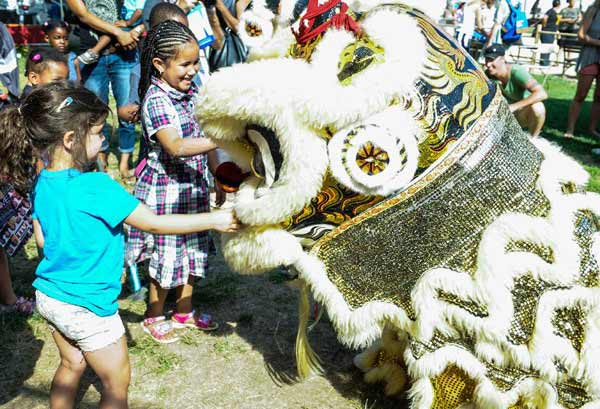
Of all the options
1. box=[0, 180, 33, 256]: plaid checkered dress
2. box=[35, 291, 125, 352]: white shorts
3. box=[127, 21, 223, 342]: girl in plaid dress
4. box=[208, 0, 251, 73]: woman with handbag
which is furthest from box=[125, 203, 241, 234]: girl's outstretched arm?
box=[208, 0, 251, 73]: woman with handbag

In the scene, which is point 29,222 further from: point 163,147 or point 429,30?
point 429,30

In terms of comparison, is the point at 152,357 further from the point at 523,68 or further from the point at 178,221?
the point at 523,68

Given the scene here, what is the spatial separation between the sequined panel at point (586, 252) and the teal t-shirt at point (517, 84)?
3.02m

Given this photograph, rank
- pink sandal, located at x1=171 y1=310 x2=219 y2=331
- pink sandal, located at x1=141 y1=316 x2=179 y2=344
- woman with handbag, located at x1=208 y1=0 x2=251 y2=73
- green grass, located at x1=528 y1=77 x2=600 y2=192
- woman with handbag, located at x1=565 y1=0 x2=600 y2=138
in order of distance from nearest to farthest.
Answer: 1. pink sandal, located at x1=141 y1=316 x2=179 y2=344
2. pink sandal, located at x1=171 y1=310 x2=219 y2=331
3. woman with handbag, located at x1=208 y1=0 x2=251 y2=73
4. green grass, located at x1=528 y1=77 x2=600 y2=192
5. woman with handbag, located at x1=565 y1=0 x2=600 y2=138

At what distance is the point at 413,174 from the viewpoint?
217 centimetres

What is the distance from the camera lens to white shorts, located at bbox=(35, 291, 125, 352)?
2191mm

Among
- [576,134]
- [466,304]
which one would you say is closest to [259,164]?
[466,304]

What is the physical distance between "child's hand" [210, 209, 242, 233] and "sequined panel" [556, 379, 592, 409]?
1.28 m

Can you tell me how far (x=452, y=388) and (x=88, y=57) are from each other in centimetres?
436

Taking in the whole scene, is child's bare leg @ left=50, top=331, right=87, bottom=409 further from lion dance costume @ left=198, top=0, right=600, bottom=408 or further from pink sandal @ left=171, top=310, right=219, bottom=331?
pink sandal @ left=171, top=310, right=219, bottom=331

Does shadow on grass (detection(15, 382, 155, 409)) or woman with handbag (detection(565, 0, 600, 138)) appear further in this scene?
woman with handbag (detection(565, 0, 600, 138))

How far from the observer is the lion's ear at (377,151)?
2102mm

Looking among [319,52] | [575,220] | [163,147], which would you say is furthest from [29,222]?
[575,220]

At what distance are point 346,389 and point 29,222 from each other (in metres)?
1.90
